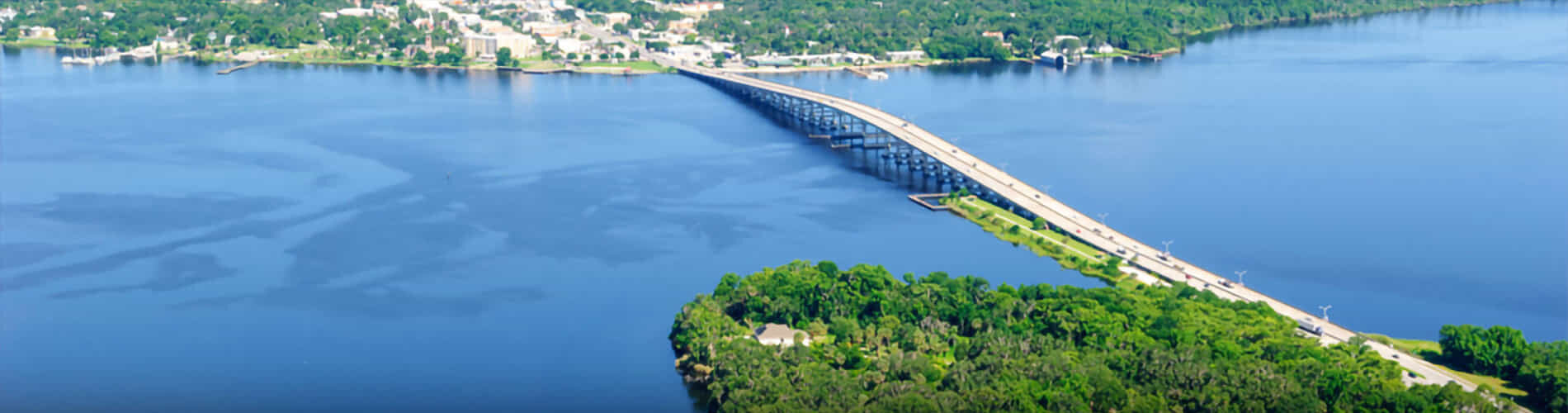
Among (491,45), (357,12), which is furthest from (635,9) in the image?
(357,12)

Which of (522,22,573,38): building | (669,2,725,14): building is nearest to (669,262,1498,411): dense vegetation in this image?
(522,22,573,38): building

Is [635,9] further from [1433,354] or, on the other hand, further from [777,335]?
[1433,354]

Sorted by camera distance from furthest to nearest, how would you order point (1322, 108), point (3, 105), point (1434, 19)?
point (1434, 19)
point (3, 105)
point (1322, 108)

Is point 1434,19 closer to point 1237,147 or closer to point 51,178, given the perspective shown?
point 1237,147

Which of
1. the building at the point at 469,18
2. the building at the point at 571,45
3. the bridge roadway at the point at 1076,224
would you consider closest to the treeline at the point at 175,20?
the building at the point at 469,18

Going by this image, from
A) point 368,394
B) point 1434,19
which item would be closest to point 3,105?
point 368,394

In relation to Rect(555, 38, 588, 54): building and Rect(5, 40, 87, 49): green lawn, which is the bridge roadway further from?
Rect(5, 40, 87, 49): green lawn
